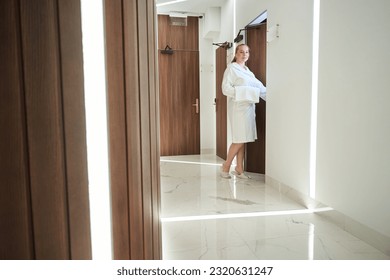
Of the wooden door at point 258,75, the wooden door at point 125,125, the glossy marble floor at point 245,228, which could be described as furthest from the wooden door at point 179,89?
the wooden door at point 125,125

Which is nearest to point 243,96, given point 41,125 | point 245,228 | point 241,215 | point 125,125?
point 241,215

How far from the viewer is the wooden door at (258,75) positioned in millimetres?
2916

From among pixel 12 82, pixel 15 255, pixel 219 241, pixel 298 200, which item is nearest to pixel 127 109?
pixel 12 82

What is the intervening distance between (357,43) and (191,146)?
3.45 m

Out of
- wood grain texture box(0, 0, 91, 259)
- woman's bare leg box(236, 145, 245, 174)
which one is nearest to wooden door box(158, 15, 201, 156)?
woman's bare leg box(236, 145, 245, 174)

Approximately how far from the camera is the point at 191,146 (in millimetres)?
4688

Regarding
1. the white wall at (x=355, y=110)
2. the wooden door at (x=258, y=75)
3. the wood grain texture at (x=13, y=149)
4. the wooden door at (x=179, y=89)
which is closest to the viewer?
the wood grain texture at (x=13, y=149)

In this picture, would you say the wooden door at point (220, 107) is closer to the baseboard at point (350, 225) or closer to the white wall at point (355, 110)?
the baseboard at point (350, 225)

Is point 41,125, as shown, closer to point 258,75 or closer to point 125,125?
point 125,125

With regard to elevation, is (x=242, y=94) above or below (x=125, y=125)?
above

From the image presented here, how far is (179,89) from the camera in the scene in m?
4.55

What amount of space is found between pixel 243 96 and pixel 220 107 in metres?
1.35

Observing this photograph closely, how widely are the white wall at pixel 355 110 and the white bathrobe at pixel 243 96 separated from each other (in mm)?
1047

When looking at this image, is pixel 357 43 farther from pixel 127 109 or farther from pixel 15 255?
pixel 15 255
